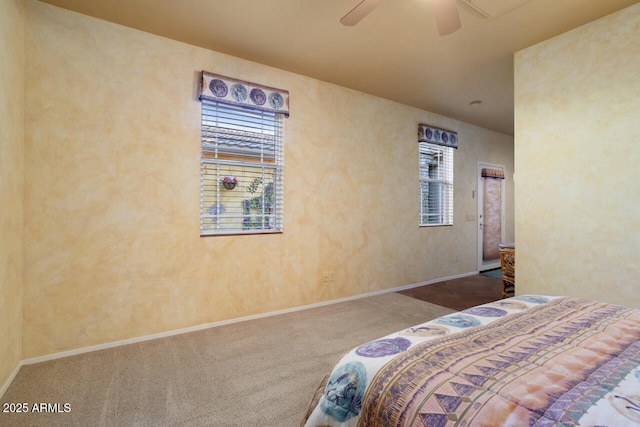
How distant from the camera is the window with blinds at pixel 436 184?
15.8 ft

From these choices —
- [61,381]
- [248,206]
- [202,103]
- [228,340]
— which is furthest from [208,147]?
[61,381]

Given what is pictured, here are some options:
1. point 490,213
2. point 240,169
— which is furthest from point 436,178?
point 240,169

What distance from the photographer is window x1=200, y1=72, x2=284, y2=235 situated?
297 cm

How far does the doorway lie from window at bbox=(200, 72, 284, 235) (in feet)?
13.6

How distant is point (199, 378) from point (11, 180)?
6.00 ft

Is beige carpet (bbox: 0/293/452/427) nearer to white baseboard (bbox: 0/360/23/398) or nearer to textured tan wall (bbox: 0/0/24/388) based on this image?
white baseboard (bbox: 0/360/23/398)

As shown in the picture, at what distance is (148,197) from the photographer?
2.64m

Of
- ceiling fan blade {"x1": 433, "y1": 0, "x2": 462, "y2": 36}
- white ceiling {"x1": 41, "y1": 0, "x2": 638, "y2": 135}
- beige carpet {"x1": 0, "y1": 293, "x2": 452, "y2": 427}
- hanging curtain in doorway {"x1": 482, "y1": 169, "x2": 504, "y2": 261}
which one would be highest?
white ceiling {"x1": 41, "y1": 0, "x2": 638, "y2": 135}

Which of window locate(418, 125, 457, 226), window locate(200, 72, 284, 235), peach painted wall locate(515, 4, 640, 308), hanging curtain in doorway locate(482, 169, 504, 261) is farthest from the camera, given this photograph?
hanging curtain in doorway locate(482, 169, 504, 261)

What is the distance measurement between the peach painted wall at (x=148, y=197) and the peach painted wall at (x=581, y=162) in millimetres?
1841

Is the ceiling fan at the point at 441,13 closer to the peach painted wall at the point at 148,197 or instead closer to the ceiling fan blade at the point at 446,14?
the ceiling fan blade at the point at 446,14

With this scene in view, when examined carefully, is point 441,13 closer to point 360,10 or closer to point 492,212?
point 360,10

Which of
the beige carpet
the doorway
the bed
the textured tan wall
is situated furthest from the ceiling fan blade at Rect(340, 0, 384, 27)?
the doorway

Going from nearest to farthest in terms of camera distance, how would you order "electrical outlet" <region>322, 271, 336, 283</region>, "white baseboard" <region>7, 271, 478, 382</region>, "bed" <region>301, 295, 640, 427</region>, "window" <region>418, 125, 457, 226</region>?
"bed" <region>301, 295, 640, 427</region> → "white baseboard" <region>7, 271, 478, 382</region> → "electrical outlet" <region>322, 271, 336, 283</region> → "window" <region>418, 125, 457, 226</region>
